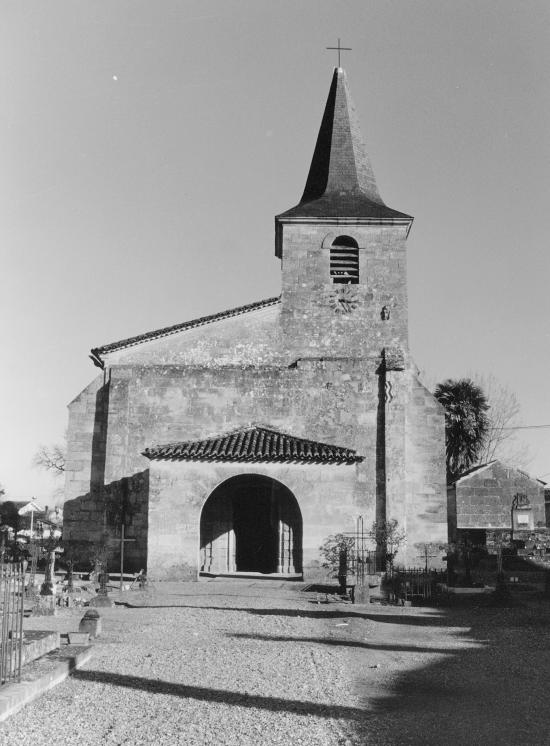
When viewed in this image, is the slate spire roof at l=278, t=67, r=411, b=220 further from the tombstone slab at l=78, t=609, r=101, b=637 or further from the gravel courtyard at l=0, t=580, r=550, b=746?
the tombstone slab at l=78, t=609, r=101, b=637

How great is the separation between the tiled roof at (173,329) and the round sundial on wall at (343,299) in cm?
213

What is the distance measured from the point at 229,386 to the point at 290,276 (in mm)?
4528

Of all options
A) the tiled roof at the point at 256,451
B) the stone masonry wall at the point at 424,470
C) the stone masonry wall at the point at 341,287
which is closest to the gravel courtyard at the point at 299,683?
the tiled roof at the point at 256,451

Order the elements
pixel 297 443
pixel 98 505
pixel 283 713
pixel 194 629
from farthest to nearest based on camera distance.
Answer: pixel 98 505, pixel 297 443, pixel 194 629, pixel 283 713

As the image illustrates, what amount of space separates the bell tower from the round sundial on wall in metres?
0.01

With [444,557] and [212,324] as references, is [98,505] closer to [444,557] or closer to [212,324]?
[212,324]

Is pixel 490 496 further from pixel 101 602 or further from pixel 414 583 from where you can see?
pixel 101 602

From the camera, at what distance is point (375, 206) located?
27.1m

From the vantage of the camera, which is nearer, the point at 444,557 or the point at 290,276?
the point at 444,557

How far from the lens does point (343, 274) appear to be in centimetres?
2644

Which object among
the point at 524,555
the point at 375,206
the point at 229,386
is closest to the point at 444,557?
the point at 524,555

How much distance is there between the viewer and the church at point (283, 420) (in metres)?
21.8

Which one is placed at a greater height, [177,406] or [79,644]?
[177,406]

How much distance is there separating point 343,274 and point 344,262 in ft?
1.35
